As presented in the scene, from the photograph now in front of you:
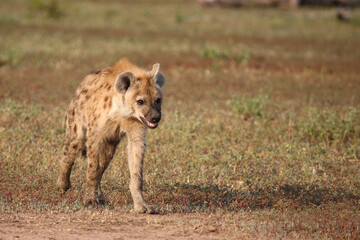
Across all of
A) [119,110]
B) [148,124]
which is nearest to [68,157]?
[119,110]

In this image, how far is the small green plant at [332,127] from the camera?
28.1ft

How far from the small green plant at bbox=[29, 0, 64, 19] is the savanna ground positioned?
466 centimetres

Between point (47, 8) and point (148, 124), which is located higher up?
point (47, 8)

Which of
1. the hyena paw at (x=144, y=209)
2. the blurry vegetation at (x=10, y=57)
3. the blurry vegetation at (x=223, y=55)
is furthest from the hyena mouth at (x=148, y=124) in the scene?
the blurry vegetation at (x=223, y=55)

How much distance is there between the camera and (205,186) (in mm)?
6414

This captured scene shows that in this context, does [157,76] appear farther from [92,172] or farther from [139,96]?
[92,172]

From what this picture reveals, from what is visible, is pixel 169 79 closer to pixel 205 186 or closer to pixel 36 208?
pixel 205 186

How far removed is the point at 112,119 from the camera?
5477 mm

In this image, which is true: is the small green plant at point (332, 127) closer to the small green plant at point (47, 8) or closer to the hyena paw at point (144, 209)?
the hyena paw at point (144, 209)

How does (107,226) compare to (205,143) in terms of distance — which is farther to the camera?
(205,143)

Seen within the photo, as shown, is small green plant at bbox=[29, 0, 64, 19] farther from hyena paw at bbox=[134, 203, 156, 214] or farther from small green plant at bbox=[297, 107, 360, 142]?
hyena paw at bbox=[134, 203, 156, 214]

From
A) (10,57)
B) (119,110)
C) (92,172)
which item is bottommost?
(92,172)

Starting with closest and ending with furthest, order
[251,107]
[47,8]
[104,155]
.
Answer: [104,155]
[251,107]
[47,8]

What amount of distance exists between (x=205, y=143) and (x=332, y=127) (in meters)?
1.97
